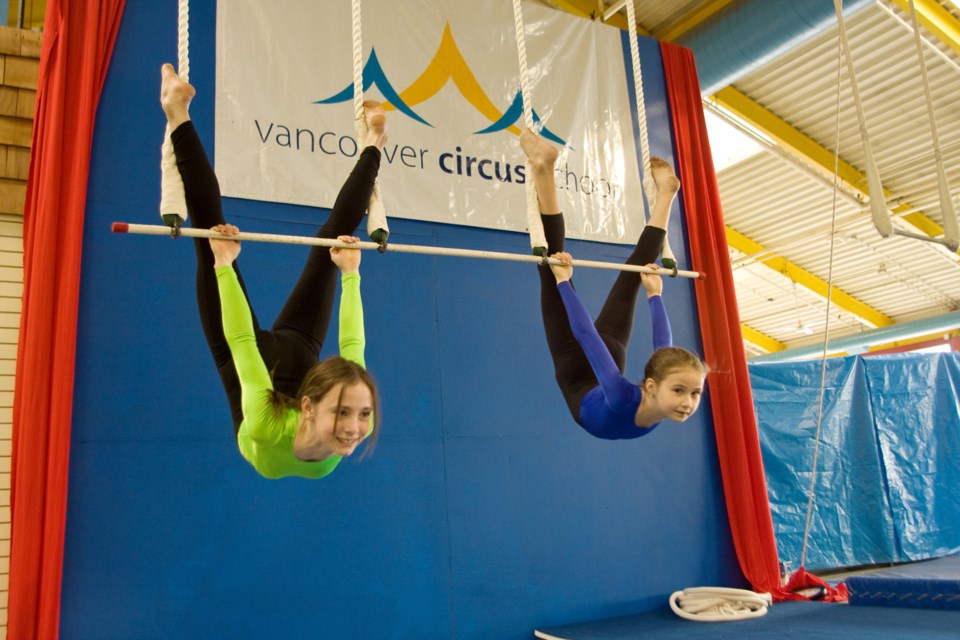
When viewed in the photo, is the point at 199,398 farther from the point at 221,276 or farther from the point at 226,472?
the point at 221,276

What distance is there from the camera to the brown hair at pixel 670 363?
2.74 meters

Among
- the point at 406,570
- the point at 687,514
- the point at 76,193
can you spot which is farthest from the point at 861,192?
the point at 76,193

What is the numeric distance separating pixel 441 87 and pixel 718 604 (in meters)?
3.39

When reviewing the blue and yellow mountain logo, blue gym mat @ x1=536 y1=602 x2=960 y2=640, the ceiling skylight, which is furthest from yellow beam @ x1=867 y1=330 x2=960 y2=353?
the blue and yellow mountain logo

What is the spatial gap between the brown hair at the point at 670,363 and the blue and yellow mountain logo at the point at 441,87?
2.21 m

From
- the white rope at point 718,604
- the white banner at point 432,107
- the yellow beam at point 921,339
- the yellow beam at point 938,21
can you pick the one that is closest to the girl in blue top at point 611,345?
the white banner at point 432,107

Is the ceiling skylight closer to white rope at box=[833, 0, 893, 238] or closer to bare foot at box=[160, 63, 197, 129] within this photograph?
white rope at box=[833, 0, 893, 238]

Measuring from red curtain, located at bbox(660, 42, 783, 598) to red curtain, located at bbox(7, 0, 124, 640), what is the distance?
12.2ft

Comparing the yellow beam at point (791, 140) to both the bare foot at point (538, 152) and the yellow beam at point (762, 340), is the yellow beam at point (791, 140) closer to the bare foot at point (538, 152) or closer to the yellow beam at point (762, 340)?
the yellow beam at point (762, 340)

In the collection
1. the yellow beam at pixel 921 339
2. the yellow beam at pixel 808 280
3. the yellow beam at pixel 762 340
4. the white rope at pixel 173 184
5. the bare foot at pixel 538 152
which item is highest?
the yellow beam at pixel 808 280

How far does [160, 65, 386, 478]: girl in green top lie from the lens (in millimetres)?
2217

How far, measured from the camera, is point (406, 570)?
12.0 feet

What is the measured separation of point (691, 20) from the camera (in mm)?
6461

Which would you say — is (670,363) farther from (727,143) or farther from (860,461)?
(727,143)
